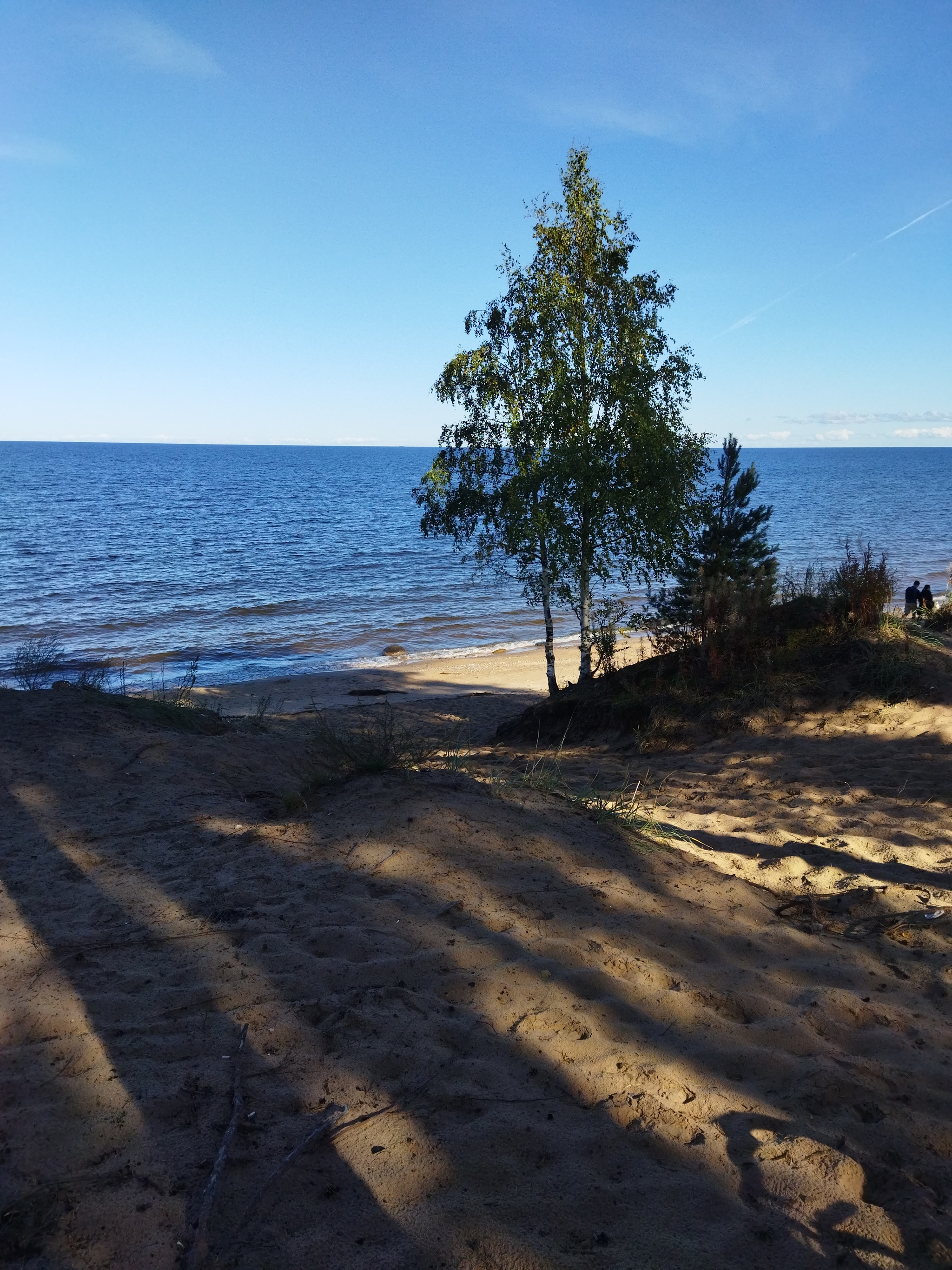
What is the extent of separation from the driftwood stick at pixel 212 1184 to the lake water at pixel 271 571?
20169 millimetres

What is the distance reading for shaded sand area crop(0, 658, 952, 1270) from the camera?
7.92ft

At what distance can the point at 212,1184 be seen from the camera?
243 cm

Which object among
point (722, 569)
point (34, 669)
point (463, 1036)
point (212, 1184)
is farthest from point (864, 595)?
point (34, 669)

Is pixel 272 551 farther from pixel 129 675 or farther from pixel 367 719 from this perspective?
pixel 367 719

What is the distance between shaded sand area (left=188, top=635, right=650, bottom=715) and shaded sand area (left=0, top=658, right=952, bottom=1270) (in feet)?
36.1

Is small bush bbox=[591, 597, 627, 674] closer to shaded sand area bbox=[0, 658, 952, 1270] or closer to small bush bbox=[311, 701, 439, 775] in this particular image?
small bush bbox=[311, 701, 439, 775]

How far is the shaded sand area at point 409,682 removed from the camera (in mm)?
18234

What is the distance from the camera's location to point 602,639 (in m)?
12.8

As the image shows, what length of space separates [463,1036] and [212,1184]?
115 centimetres

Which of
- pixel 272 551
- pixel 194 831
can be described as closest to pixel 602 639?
pixel 194 831

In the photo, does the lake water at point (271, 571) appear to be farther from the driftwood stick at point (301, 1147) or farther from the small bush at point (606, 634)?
the driftwood stick at point (301, 1147)

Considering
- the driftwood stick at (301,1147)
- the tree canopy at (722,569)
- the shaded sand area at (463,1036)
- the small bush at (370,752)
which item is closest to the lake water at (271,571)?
the tree canopy at (722,569)

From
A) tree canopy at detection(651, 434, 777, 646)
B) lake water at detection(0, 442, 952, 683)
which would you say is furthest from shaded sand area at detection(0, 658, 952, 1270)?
lake water at detection(0, 442, 952, 683)

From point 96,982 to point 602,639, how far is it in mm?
10103
